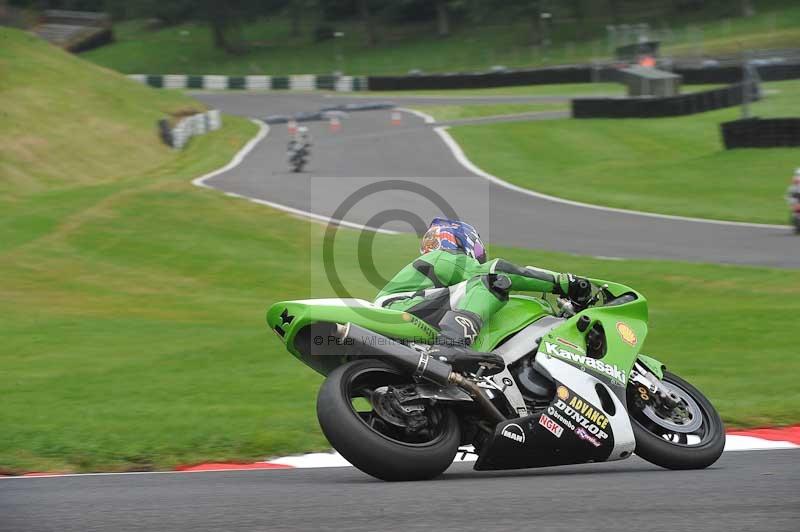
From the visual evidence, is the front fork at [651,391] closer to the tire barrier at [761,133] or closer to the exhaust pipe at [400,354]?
the exhaust pipe at [400,354]

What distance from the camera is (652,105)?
34.4 metres

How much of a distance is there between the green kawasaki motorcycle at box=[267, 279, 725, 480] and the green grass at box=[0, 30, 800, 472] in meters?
1.59

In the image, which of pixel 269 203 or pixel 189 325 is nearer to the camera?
pixel 189 325

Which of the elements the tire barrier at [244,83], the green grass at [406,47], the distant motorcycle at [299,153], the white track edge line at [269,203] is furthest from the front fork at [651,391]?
the tire barrier at [244,83]

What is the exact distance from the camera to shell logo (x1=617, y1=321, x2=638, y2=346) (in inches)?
260

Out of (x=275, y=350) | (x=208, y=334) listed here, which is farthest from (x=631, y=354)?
(x=208, y=334)

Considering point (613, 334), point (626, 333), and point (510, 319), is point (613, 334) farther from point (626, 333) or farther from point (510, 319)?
point (510, 319)

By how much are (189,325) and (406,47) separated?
61163 mm

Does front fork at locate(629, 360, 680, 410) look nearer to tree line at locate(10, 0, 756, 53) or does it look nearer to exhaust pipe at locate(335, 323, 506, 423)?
exhaust pipe at locate(335, 323, 506, 423)

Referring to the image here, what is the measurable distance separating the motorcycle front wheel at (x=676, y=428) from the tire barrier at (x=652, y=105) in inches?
1130

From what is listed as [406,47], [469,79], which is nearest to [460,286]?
[469,79]

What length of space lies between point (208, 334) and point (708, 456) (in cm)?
717

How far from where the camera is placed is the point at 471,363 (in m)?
6.06

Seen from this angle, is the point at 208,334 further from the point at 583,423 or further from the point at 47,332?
the point at 583,423
